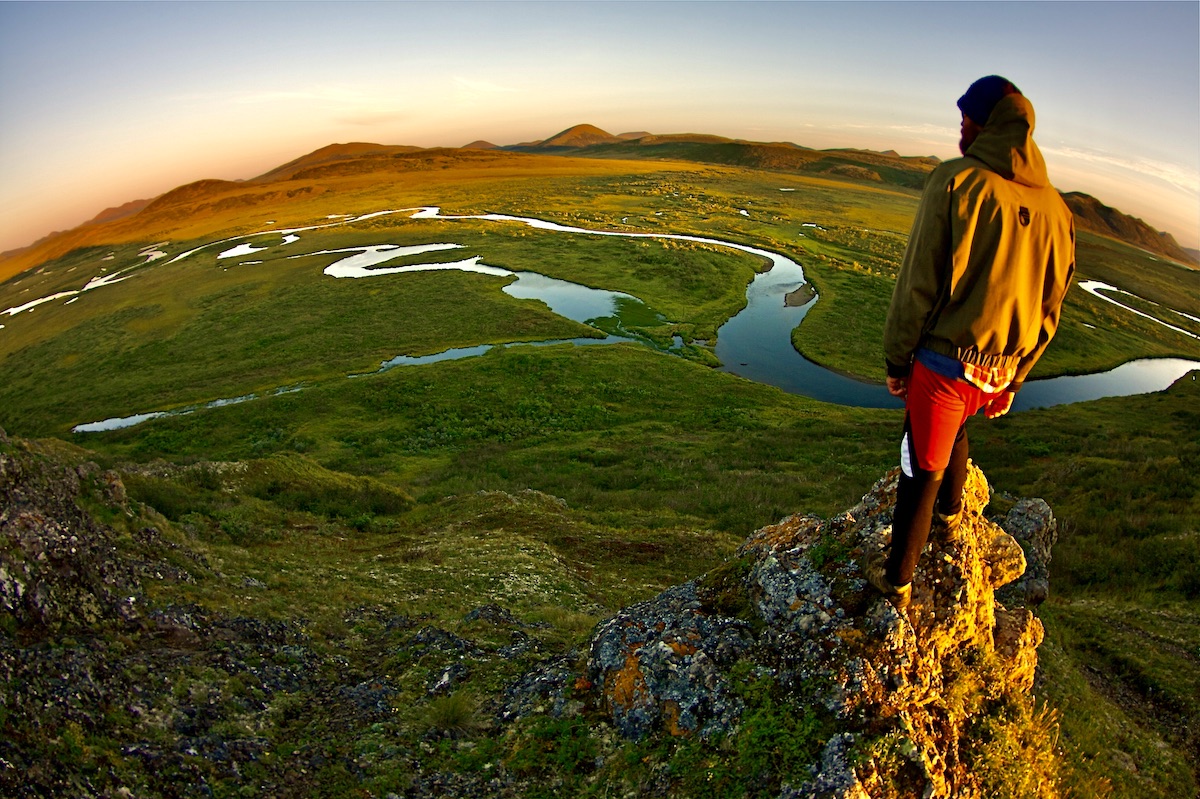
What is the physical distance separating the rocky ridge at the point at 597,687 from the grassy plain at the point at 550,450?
630 mm

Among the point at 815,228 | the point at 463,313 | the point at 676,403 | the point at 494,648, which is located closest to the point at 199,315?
the point at 463,313

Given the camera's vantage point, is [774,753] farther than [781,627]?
No

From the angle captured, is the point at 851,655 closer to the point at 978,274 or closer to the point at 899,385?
the point at 899,385

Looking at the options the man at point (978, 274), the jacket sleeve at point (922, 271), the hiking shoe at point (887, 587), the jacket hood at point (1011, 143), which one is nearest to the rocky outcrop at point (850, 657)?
the hiking shoe at point (887, 587)

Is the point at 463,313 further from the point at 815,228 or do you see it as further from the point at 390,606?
the point at 815,228

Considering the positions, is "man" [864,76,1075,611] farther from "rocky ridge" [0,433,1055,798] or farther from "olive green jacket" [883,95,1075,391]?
"rocky ridge" [0,433,1055,798]

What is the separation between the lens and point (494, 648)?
38.6 ft

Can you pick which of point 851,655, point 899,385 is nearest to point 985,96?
point 899,385

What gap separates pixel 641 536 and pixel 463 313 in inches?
2336

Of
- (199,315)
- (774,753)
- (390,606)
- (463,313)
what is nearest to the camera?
(774,753)

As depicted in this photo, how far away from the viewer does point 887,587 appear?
720 centimetres

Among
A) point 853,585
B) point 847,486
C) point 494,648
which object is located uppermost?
point 853,585

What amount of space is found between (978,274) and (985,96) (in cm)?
174

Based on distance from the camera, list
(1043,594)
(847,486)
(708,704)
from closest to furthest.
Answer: (708,704) < (1043,594) < (847,486)
